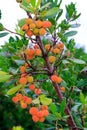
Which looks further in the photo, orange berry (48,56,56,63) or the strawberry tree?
orange berry (48,56,56,63)

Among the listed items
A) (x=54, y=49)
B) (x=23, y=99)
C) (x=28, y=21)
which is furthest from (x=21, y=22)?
(x=23, y=99)

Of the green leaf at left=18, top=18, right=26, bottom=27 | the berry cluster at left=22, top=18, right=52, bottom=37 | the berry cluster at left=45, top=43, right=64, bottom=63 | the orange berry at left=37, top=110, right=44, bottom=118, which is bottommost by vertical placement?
the orange berry at left=37, top=110, right=44, bottom=118

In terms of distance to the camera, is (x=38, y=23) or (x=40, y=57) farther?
(x=40, y=57)

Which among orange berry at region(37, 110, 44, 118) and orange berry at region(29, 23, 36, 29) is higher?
orange berry at region(29, 23, 36, 29)

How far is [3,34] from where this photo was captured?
1.67 meters

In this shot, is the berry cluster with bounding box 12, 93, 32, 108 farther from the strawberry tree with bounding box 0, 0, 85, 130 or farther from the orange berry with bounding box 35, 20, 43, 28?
the orange berry with bounding box 35, 20, 43, 28

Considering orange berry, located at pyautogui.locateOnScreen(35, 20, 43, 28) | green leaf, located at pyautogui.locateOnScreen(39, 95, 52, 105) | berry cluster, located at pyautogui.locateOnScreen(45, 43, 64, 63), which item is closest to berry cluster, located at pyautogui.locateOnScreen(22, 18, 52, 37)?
orange berry, located at pyautogui.locateOnScreen(35, 20, 43, 28)

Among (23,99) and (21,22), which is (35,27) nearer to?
(21,22)

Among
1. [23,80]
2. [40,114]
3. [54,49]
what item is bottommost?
[40,114]

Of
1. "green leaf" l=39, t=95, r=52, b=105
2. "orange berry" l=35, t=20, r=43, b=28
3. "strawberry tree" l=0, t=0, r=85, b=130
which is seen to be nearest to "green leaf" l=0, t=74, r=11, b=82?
"strawberry tree" l=0, t=0, r=85, b=130

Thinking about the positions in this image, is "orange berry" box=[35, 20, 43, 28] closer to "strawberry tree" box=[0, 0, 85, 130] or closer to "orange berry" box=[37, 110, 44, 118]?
"strawberry tree" box=[0, 0, 85, 130]

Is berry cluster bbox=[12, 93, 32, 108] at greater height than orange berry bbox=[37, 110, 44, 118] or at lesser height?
greater

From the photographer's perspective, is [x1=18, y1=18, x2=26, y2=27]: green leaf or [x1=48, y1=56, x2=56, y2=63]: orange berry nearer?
[x1=18, y1=18, x2=26, y2=27]: green leaf

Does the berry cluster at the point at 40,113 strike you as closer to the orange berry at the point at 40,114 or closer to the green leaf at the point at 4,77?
the orange berry at the point at 40,114
